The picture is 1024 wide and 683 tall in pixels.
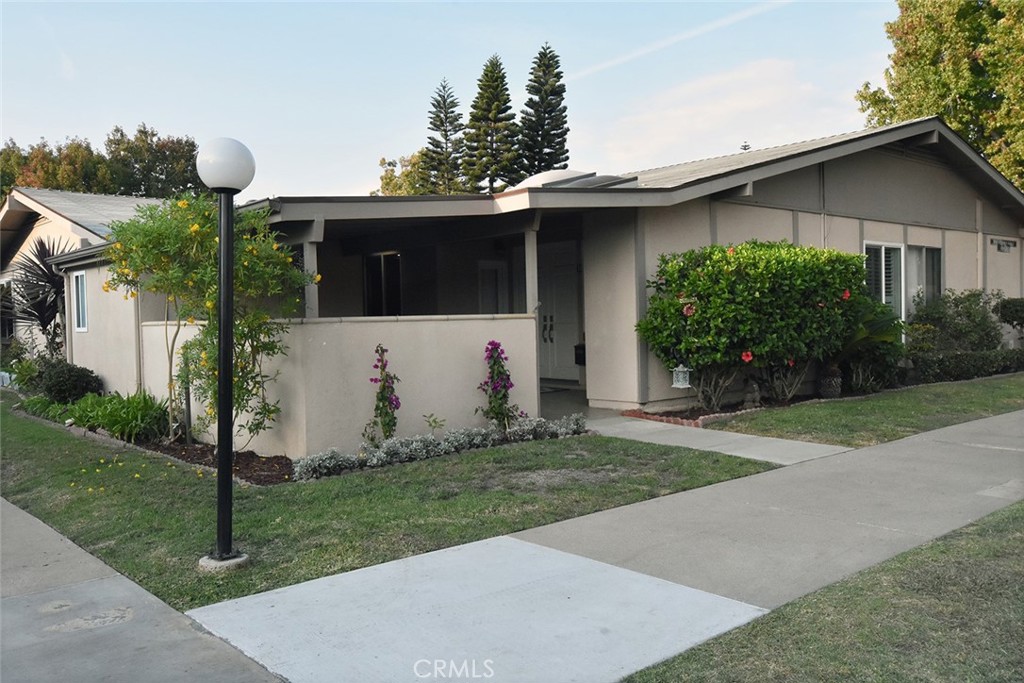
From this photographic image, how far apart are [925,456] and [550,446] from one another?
12.3ft

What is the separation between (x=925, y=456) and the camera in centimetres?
832

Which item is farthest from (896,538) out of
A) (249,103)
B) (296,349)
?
(249,103)

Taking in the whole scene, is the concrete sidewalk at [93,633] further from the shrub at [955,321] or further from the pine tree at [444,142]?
the pine tree at [444,142]

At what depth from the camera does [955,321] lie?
52.2 feet

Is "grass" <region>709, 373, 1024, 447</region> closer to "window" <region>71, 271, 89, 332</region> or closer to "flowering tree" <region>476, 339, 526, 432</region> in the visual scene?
"flowering tree" <region>476, 339, 526, 432</region>

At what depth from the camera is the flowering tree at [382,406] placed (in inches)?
338

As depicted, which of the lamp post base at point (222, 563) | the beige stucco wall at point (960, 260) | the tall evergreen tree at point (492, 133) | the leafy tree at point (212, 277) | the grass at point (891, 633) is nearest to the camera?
the grass at point (891, 633)

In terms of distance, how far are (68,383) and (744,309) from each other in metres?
10.4

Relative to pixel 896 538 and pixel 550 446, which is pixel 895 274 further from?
pixel 896 538

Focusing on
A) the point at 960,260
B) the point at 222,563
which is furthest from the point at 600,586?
the point at 960,260

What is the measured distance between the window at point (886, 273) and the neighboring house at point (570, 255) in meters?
0.04

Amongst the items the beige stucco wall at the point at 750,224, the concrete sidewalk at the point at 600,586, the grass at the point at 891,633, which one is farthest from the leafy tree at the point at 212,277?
the beige stucco wall at the point at 750,224

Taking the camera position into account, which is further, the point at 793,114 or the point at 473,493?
the point at 793,114

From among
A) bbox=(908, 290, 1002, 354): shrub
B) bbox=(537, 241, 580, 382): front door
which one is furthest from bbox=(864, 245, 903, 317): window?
bbox=(537, 241, 580, 382): front door
